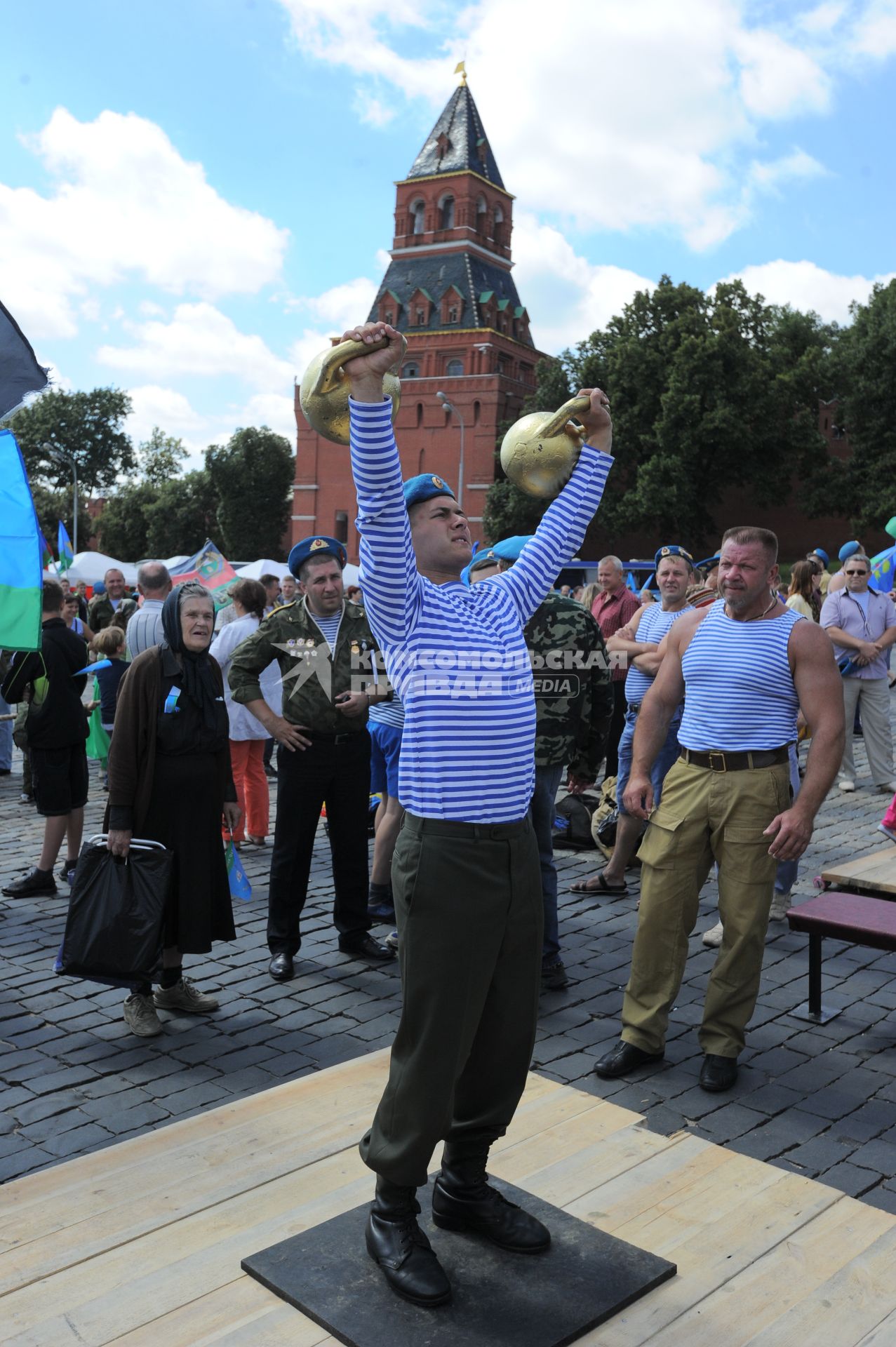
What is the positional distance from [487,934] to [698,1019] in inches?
112

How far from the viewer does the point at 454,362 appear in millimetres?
63688

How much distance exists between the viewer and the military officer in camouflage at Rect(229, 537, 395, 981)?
559 cm

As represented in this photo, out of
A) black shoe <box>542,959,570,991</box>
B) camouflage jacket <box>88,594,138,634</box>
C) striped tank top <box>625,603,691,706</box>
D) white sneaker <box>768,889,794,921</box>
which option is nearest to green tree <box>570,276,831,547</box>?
camouflage jacket <box>88,594,138,634</box>

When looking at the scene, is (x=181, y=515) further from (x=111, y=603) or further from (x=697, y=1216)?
(x=697, y=1216)

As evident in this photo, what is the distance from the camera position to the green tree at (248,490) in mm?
70438

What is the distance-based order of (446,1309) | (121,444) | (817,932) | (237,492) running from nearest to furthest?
(446,1309) → (817,932) → (237,492) → (121,444)

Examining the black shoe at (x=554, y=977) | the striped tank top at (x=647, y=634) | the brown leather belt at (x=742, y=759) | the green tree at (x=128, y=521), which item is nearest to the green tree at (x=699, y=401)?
the striped tank top at (x=647, y=634)

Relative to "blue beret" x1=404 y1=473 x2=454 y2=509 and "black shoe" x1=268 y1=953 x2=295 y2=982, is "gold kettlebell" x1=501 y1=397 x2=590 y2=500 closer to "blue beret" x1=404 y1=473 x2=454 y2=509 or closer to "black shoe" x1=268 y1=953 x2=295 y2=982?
"blue beret" x1=404 y1=473 x2=454 y2=509

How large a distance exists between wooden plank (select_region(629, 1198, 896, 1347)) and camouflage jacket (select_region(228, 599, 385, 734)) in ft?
10.9

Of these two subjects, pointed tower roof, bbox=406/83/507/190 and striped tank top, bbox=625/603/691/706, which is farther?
pointed tower roof, bbox=406/83/507/190

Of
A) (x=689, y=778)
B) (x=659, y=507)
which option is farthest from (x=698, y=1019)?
(x=659, y=507)

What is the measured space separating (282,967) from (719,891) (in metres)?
2.35

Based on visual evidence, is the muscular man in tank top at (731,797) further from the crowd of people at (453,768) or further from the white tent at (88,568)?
the white tent at (88,568)

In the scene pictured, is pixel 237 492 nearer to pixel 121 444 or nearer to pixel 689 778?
pixel 121 444
